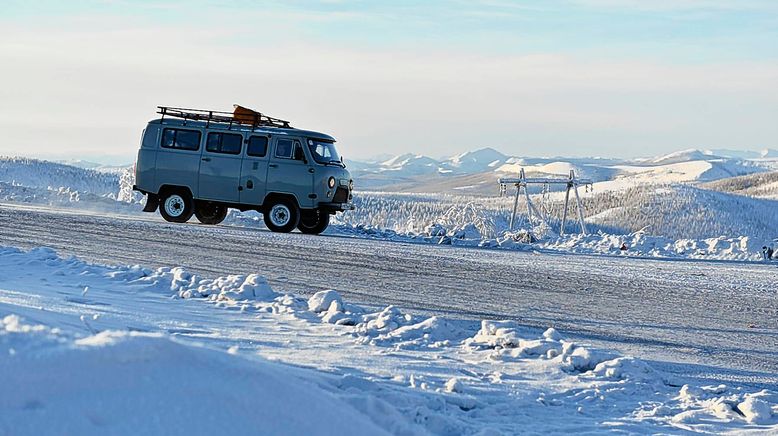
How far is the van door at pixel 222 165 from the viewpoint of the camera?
21.2 meters

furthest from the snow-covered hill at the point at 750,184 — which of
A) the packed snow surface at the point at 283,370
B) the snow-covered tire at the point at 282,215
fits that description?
the packed snow surface at the point at 283,370

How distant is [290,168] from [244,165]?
40.6 inches

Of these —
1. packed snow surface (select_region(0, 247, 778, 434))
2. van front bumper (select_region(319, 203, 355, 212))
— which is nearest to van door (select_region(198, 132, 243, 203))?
van front bumper (select_region(319, 203, 355, 212))

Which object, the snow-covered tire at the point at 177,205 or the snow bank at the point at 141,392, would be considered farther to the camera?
the snow-covered tire at the point at 177,205

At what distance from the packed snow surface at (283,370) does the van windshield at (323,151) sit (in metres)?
9.48

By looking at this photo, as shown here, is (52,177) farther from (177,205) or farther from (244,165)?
(244,165)

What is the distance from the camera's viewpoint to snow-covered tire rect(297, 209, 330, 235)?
73.2ft

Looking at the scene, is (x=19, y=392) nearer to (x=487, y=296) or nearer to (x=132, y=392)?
(x=132, y=392)

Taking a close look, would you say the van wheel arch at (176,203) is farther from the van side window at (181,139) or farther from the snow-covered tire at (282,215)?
the snow-covered tire at (282,215)

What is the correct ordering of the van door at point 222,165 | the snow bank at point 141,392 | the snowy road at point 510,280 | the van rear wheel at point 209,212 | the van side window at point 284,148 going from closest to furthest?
the snow bank at point 141,392 → the snowy road at point 510,280 → the van side window at point 284,148 → the van door at point 222,165 → the van rear wheel at point 209,212

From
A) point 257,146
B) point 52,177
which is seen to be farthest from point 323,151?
point 52,177

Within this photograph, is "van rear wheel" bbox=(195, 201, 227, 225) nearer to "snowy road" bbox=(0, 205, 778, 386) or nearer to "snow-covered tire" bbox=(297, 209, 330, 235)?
"snowy road" bbox=(0, 205, 778, 386)

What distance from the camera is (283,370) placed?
561 centimetres

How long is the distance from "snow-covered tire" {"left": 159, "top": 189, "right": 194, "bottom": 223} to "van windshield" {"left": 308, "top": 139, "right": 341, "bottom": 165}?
316 cm
